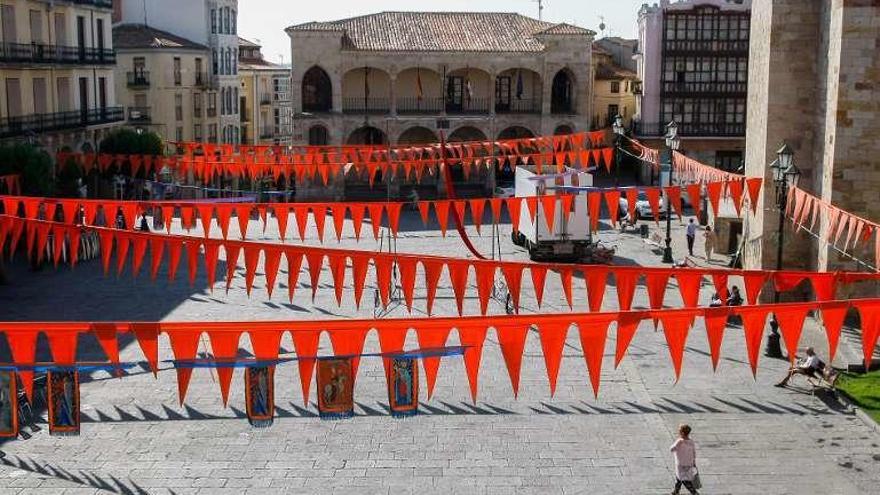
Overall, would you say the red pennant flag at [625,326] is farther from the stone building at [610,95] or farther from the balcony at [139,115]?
the stone building at [610,95]

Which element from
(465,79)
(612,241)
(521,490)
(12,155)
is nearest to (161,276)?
(12,155)

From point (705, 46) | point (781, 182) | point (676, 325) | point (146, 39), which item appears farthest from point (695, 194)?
point (146, 39)

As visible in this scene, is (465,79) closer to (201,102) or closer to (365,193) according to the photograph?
(365,193)

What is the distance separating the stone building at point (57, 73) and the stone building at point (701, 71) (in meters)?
25.7

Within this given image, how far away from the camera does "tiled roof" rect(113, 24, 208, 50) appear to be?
182 ft

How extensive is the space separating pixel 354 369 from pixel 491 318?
2158 mm

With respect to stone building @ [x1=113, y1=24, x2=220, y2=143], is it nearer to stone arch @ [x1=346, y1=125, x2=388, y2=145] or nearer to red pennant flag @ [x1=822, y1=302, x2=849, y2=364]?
stone arch @ [x1=346, y1=125, x2=388, y2=145]

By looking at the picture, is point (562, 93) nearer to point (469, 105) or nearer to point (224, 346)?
point (469, 105)

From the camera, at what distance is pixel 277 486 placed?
48.9ft

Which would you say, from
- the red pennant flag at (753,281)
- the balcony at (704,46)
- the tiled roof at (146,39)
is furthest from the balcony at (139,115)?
the red pennant flag at (753,281)

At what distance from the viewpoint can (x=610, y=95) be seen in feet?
203

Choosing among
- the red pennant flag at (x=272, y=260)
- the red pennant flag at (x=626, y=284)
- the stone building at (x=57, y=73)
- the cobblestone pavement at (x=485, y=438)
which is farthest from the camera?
the stone building at (x=57, y=73)

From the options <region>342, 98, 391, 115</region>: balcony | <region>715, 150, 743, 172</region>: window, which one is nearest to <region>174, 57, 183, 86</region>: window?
<region>342, 98, 391, 115</region>: balcony

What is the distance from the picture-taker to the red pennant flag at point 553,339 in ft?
45.4
